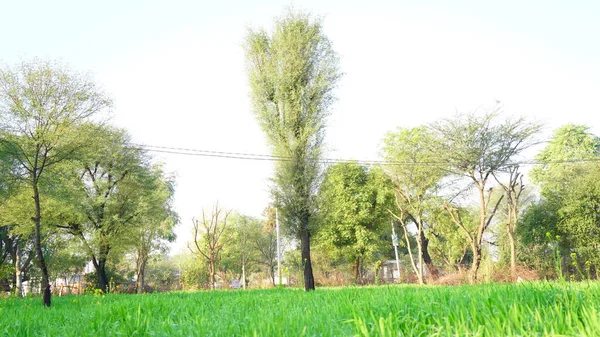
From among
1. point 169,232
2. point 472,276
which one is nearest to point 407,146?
point 472,276

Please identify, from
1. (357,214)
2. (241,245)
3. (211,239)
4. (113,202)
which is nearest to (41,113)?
(113,202)

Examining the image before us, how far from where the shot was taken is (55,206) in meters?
23.4

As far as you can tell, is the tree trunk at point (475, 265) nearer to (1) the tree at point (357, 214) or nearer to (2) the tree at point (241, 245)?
(1) the tree at point (357, 214)

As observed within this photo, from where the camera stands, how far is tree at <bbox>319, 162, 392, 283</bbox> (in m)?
37.1

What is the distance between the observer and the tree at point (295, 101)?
17875 mm

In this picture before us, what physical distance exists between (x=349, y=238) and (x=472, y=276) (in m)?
14.8

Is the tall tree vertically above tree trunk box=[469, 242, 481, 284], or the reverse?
the tall tree

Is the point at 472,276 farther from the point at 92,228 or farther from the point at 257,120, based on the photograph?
the point at 92,228

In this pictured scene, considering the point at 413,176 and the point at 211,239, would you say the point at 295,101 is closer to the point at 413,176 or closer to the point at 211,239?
the point at 413,176

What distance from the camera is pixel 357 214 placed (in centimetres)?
3828

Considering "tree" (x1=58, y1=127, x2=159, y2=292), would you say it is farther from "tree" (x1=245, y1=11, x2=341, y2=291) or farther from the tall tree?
the tall tree

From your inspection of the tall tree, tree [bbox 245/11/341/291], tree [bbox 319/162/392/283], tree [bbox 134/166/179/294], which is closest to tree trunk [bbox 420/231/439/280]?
tree [bbox 319/162/392/283]

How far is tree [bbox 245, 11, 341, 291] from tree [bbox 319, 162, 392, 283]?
60.9ft

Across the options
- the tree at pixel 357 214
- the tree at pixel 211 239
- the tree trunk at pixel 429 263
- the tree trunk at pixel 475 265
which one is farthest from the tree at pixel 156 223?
the tree trunk at pixel 429 263
